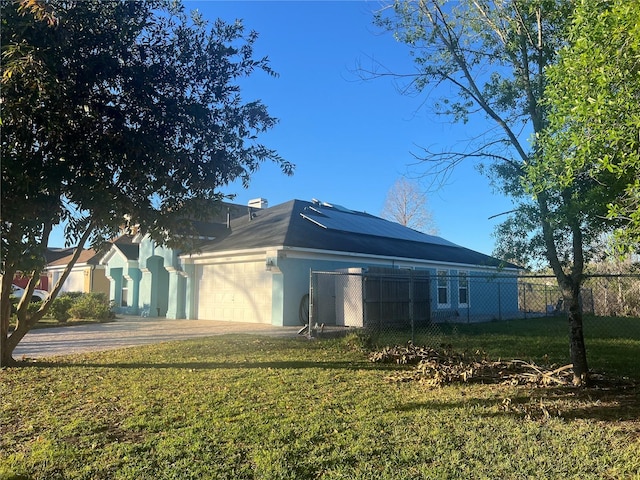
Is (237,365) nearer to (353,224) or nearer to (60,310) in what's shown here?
(60,310)

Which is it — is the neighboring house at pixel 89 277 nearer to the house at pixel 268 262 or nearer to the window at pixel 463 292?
the house at pixel 268 262

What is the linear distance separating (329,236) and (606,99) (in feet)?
46.9

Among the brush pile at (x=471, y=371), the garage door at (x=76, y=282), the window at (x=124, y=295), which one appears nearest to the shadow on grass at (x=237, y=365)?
the brush pile at (x=471, y=371)

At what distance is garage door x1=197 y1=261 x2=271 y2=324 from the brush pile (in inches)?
329

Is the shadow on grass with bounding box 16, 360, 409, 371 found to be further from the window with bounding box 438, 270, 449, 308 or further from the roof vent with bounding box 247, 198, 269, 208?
the roof vent with bounding box 247, 198, 269, 208

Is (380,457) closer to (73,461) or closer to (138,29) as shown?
(73,461)

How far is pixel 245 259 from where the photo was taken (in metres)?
16.8

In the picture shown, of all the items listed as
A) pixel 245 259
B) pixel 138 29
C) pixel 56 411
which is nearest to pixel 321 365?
pixel 56 411

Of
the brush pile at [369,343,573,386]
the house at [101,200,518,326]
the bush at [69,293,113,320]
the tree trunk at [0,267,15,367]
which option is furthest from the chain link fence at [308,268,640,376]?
the bush at [69,293,113,320]

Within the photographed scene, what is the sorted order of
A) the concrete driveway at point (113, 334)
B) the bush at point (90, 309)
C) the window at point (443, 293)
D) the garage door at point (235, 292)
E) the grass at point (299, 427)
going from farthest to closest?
the window at point (443, 293) → the bush at point (90, 309) → the garage door at point (235, 292) → the concrete driveway at point (113, 334) → the grass at point (299, 427)

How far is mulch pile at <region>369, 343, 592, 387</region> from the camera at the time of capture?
6789 millimetres

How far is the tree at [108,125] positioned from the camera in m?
6.41

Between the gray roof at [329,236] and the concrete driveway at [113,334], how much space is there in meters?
2.96

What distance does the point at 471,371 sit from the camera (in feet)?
23.5
